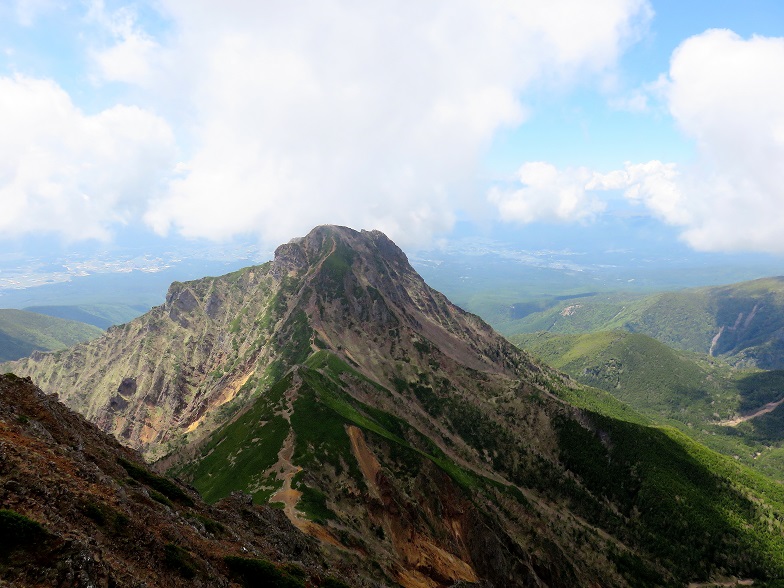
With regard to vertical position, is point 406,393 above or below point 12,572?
below

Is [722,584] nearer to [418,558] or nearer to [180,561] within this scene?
[418,558]

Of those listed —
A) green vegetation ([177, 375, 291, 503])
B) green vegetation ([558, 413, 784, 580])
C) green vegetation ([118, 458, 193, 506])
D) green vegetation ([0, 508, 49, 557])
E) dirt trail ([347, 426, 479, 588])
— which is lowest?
green vegetation ([558, 413, 784, 580])

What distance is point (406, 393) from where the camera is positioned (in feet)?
612

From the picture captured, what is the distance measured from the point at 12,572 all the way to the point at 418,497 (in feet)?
312

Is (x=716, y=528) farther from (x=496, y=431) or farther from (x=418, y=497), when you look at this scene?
(x=418, y=497)

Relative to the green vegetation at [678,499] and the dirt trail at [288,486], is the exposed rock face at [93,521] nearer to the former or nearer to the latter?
the dirt trail at [288,486]

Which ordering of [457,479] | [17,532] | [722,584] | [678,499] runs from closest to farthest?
[17,532], [457,479], [722,584], [678,499]

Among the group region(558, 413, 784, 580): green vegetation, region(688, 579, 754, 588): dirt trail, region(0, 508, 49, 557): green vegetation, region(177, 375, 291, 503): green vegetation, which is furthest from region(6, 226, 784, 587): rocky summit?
region(0, 508, 49, 557): green vegetation

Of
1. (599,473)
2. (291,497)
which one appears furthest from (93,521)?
(599,473)

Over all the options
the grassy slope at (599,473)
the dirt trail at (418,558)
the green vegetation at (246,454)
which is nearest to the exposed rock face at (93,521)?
the dirt trail at (418,558)

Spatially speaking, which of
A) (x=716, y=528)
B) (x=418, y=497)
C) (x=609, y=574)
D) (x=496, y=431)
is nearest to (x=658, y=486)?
(x=716, y=528)

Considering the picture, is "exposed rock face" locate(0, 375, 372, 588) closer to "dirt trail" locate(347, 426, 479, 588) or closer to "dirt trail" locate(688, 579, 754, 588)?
"dirt trail" locate(347, 426, 479, 588)

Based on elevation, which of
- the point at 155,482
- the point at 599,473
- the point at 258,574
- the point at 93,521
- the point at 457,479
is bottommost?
the point at 599,473

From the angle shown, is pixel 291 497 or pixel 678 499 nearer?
pixel 291 497
